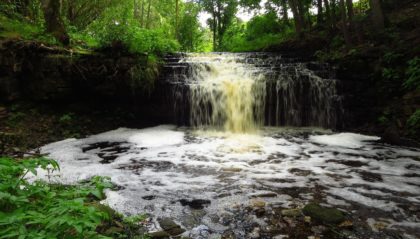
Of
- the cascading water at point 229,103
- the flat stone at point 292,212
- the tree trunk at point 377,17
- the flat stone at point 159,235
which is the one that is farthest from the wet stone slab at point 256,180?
the tree trunk at point 377,17

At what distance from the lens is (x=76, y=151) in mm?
7441

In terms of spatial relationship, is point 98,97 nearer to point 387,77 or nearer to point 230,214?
point 230,214

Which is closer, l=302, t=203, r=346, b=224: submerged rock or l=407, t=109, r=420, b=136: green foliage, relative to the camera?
l=302, t=203, r=346, b=224: submerged rock

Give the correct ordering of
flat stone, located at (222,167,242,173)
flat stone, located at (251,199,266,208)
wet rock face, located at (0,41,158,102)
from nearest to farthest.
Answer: flat stone, located at (251,199,266,208)
flat stone, located at (222,167,242,173)
wet rock face, located at (0,41,158,102)

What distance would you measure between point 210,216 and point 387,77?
848 cm

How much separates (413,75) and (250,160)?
5.95 m

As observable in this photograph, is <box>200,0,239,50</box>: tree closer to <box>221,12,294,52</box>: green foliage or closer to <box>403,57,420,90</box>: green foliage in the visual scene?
<box>221,12,294,52</box>: green foliage

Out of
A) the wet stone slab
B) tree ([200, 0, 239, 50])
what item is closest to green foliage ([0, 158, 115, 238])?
the wet stone slab

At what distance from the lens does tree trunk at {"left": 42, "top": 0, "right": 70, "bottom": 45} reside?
9484 mm

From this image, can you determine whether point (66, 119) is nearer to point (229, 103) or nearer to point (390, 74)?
point (229, 103)

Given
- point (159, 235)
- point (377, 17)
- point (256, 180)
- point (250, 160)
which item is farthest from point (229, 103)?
point (159, 235)

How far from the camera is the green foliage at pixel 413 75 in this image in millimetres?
8844

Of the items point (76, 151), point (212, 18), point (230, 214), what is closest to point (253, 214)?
point (230, 214)

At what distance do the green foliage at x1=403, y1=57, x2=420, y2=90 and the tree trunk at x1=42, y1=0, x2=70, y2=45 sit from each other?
1060cm
